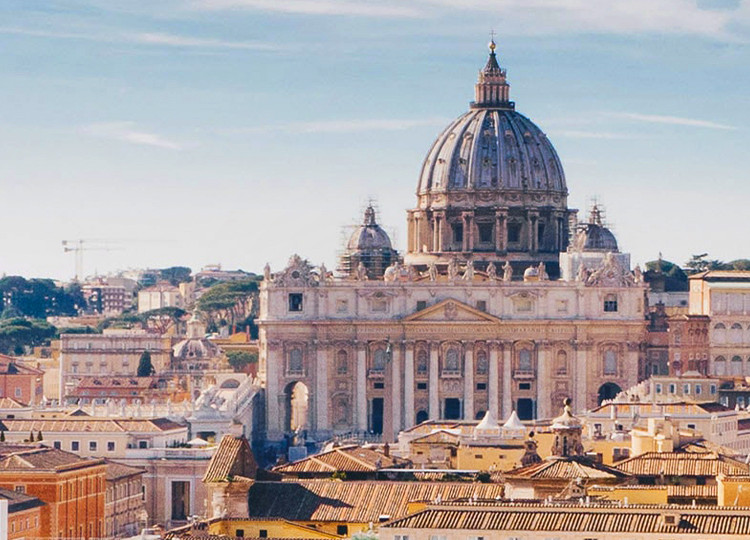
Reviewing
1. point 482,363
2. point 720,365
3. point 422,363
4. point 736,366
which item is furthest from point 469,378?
point 736,366

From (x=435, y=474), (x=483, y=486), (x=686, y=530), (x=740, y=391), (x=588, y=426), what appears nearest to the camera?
(x=686, y=530)

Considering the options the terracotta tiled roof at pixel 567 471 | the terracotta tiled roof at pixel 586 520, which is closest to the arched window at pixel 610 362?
the terracotta tiled roof at pixel 567 471

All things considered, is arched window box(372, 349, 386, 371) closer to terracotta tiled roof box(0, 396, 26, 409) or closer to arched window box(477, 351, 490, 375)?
arched window box(477, 351, 490, 375)

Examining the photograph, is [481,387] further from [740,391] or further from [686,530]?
[686,530]

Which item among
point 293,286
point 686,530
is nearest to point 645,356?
point 293,286

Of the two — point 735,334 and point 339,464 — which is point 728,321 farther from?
point 339,464

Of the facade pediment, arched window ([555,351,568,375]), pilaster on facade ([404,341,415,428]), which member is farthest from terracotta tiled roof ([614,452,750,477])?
the facade pediment

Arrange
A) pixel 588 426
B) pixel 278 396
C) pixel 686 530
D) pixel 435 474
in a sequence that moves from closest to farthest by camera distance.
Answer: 1. pixel 686 530
2. pixel 435 474
3. pixel 588 426
4. pixel 278 396
